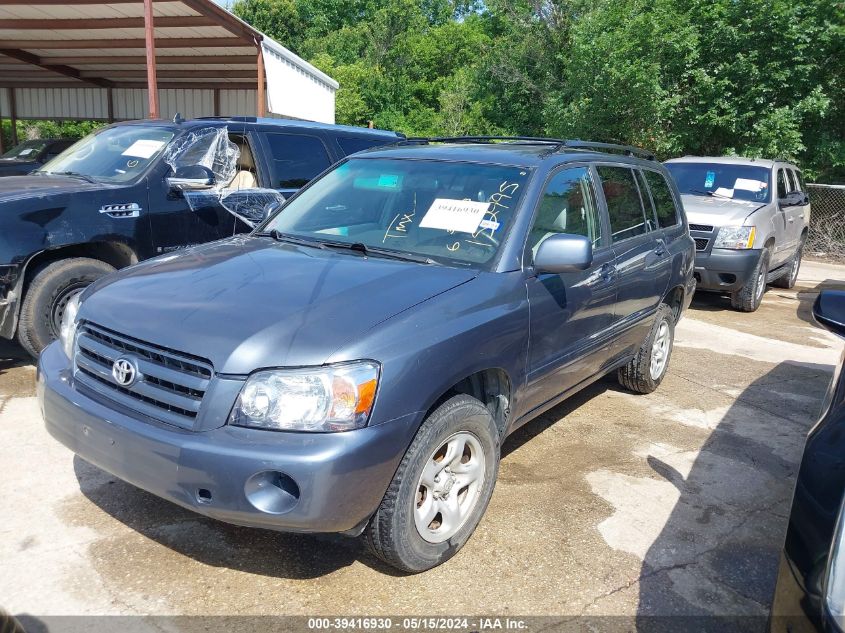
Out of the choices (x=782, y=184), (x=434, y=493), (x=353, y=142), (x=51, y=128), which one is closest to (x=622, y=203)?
(x=434, y=493)

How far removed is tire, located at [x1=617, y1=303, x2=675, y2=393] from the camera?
5223mm

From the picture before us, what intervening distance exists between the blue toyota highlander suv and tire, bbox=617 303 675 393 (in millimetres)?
990

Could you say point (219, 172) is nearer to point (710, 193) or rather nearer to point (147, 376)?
point (147, 376)

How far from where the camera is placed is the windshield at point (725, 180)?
9375 mm

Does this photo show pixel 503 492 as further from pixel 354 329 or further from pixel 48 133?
pixel 48 133

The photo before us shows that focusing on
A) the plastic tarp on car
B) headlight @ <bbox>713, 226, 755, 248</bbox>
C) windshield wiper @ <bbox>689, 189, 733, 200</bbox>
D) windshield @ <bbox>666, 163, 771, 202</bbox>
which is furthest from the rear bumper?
windshield wiper @ <bbox>689, 189, 733, 200</bbox>

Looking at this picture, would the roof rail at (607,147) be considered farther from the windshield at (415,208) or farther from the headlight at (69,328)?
the headlight at (69,328)

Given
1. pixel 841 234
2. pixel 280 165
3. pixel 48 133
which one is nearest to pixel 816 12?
pixel 841 234

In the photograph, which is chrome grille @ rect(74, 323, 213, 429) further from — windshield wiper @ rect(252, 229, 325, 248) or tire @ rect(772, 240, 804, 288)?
tire @ rect(772, 240, 804, 288)

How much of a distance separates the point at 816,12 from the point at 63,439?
49.7 ft

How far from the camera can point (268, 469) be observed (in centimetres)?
240

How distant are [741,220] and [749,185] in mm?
1152

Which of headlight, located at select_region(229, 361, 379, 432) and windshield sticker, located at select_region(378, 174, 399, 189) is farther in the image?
windshield sticker, located at select_region(378, 174, 399, 189)

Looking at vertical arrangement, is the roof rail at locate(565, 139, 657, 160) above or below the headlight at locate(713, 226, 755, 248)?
above
